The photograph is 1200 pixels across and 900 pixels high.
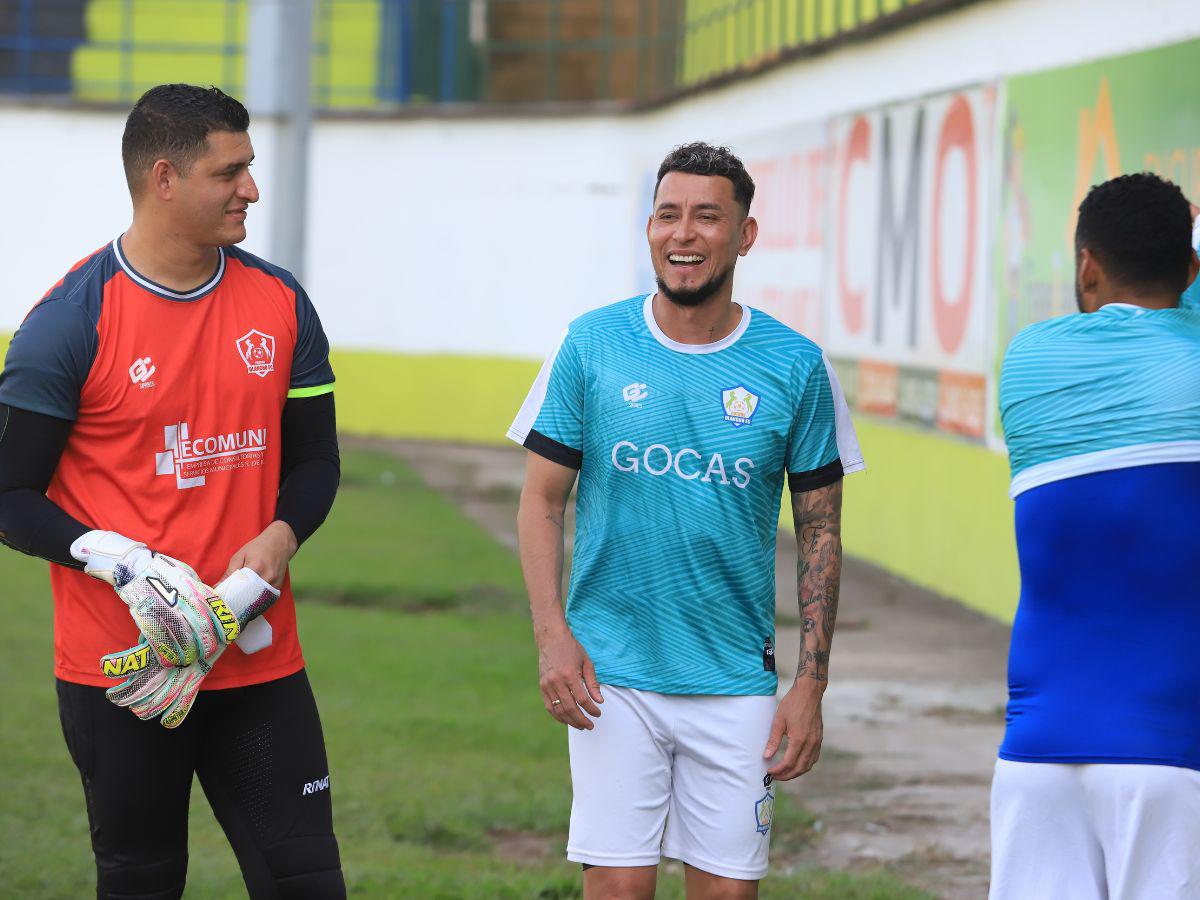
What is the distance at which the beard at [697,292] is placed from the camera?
432 cm

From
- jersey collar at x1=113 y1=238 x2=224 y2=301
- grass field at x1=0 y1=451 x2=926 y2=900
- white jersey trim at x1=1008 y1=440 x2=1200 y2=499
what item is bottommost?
grass field at x1=0 y1=451 x2=926 y2=900

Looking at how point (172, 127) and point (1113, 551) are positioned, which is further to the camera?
point (172, 127)

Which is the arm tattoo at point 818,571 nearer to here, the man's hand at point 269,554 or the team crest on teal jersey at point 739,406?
the team crest on teal jersey at point 739,406

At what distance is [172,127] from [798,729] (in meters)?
1.96

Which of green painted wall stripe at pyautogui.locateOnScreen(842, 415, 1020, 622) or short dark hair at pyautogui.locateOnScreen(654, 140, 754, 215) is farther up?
short dark hair at pyautogui.locateOnScreen(654, 140, 754, 215)

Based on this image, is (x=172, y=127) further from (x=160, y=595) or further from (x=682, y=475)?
(x=682, y=475)

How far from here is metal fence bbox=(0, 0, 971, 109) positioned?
26.1m

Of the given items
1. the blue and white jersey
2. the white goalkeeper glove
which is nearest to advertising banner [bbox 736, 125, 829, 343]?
the white goalkeeper glove

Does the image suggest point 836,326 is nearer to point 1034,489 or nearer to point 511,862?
point 511,862

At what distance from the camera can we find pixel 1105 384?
3.58m

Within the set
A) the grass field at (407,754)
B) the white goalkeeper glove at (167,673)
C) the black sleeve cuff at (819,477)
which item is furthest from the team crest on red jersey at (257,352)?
the grass field at (407,754)

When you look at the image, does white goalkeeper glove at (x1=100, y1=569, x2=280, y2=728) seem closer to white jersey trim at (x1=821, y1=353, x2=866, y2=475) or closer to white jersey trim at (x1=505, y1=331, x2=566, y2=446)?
white jersey trim at (x1=505, y1=331, x2=566, y2=446)

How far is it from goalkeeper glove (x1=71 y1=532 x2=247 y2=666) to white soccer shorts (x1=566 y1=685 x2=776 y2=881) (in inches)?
36.0

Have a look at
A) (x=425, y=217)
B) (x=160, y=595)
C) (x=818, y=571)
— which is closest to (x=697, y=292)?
(x=818, y=571)
